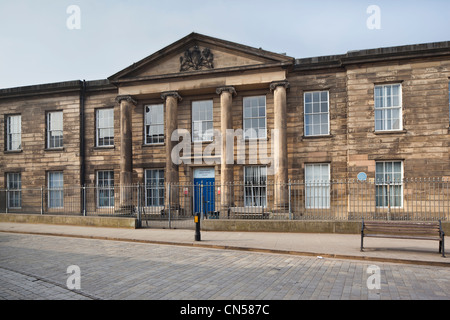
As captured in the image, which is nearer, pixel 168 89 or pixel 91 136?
pixel 168 89

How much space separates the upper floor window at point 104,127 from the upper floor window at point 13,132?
6.24m

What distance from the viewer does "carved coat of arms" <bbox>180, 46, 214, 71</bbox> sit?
18.0 metres

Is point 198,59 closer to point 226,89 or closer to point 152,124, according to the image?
point 226,89

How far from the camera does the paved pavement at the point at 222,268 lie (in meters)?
5.59

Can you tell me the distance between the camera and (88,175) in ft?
69.1

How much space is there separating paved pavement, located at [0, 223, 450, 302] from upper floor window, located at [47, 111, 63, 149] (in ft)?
35.6

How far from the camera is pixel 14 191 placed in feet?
73.9

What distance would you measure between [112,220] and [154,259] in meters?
7.42

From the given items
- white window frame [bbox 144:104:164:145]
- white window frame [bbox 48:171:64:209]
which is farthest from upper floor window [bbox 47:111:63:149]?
white window frame [bbox 144:104:164:145]

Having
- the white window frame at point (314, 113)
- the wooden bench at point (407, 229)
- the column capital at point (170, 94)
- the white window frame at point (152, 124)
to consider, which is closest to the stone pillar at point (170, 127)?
the column capital at point (170, 94)

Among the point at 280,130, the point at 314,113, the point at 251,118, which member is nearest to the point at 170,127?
the point at 251,118

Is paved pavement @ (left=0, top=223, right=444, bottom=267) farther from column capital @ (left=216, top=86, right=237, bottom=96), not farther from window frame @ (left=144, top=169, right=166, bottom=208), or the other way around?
column capital @ (left=216, top=86, right=237, bottom=96)
